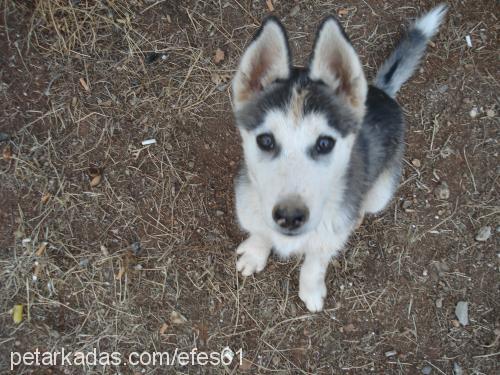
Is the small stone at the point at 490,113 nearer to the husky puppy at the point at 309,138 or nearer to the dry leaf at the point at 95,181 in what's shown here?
the husky puppy at the point at 309,138

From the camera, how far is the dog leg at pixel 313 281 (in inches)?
140

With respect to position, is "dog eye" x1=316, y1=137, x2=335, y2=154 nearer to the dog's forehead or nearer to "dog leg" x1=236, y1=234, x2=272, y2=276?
the dog's forehead

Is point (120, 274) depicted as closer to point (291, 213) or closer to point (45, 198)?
point (45, 198)

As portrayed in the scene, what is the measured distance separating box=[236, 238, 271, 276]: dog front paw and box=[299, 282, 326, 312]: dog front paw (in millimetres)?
A: 394

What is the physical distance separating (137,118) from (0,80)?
1293 millimetres

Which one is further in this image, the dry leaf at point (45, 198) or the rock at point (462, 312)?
the dry leaf at point (45, 198)

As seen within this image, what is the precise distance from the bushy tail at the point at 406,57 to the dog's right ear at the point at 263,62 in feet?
4.56

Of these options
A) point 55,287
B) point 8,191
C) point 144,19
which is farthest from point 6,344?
point 144,19

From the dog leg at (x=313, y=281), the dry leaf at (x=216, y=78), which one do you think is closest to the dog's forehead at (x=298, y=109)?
the dog leg at (x=313, y=281)

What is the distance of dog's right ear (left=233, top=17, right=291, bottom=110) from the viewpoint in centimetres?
254

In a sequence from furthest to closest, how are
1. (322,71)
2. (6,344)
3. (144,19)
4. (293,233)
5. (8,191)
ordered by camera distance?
(144,19), (8,191), (6,344), (322,71), (293,233)

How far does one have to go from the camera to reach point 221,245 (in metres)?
4.10

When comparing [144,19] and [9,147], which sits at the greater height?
[144,19]

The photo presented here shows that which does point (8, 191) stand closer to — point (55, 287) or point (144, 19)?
point (55, 287)
